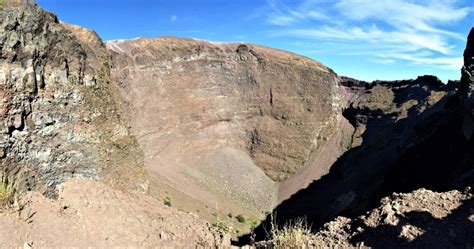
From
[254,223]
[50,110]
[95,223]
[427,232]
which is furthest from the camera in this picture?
[254,223]

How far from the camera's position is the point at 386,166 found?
43.7m

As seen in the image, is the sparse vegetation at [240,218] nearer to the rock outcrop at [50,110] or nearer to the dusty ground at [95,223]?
the rock outcrop at [50,110]

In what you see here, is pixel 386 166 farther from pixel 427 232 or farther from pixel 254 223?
pixel 427 232

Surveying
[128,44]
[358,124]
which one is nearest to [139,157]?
[128,44]

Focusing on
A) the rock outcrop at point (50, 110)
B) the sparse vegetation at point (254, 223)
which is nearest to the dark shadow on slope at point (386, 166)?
the sparse vegetation at point (254, 223)

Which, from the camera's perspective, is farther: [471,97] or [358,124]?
[358,124]

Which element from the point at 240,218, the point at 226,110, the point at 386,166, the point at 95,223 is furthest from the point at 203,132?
the point at 95,223

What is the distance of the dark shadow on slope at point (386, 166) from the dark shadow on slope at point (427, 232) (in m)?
8.51

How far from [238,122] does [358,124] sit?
A: 20066mm

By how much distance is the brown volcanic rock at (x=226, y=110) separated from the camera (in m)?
48.3

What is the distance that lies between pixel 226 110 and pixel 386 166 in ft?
75.2

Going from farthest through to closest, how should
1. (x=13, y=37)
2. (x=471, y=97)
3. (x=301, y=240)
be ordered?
1. (x=471, y=97)
2. (x=13, y=37)
3. (x=301, y=240)

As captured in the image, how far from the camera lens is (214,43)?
194 feet

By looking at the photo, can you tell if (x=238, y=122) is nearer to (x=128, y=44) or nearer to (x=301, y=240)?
(x=128, y=44)
